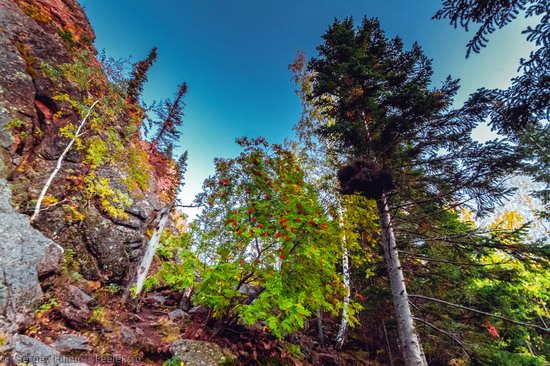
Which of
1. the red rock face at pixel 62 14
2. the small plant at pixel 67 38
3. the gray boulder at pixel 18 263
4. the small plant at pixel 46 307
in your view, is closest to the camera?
the gray boulder at pixel 18 263

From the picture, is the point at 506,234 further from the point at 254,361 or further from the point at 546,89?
the point at 254,361

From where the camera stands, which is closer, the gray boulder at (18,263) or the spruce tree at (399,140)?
the gray boulder at (18,263)

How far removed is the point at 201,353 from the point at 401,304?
4.22 m

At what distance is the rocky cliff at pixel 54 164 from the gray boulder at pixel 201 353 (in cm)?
303

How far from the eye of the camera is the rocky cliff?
651cm

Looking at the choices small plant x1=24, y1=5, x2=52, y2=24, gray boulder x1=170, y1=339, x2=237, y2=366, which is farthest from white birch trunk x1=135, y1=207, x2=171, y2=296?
small plant x1=24, y1=5, x2=52, y2=24

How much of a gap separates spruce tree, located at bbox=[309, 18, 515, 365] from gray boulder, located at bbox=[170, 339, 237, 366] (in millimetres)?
3518

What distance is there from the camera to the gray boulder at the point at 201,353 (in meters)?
4.39

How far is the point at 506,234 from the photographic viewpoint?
4.43m

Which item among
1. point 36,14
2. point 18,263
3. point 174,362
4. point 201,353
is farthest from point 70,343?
point 36,14

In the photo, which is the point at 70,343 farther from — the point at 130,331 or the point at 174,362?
the point at 174,362

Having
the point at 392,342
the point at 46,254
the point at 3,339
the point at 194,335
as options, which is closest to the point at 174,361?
the point at 194,335

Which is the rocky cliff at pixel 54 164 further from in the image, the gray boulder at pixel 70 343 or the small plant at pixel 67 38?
the gray boulder at pixel 70 343

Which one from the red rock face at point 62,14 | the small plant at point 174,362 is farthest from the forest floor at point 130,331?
the red rock face at point 62,14
